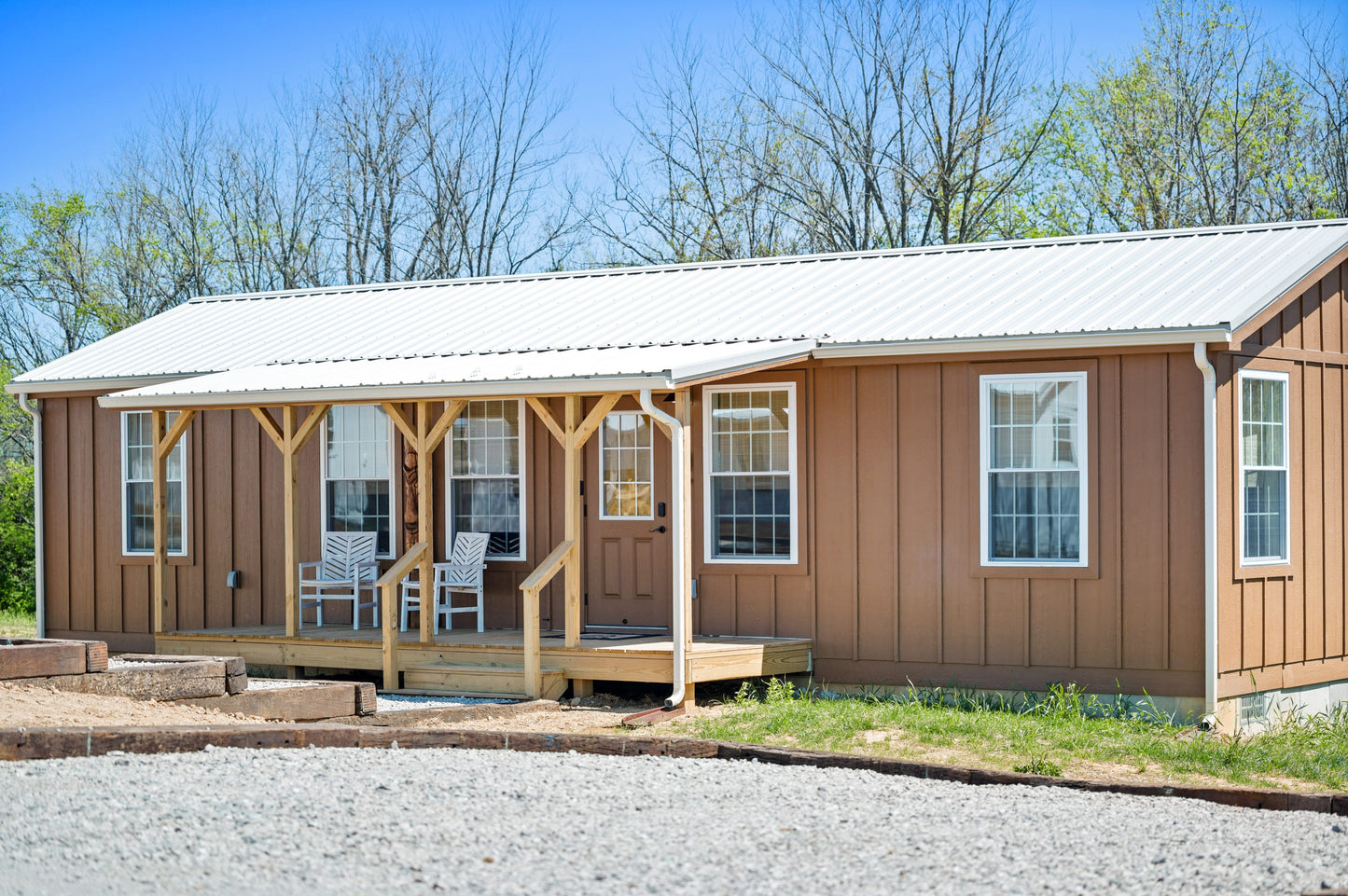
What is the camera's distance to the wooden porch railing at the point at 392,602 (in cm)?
1064

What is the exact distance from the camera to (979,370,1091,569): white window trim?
32.3 ft

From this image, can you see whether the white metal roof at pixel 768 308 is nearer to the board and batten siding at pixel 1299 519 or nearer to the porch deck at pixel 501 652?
the board and batten siding at pixel 1299 519

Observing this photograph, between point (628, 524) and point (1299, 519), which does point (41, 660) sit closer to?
point (628, 524)

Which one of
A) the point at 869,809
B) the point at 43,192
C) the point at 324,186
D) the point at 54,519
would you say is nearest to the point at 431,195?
the point at 324,186

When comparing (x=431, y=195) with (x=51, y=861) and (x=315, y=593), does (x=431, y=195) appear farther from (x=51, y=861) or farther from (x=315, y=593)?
(x=51, y=861)

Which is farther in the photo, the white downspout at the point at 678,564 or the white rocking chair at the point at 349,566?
the white rocking chair at the point at 349,566

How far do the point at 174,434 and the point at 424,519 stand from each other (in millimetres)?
2534

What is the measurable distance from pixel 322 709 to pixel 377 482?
4099 millimetres

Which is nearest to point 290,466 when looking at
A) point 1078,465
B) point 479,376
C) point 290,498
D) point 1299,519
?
point 290,498

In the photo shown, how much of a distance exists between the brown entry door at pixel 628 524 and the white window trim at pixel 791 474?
1.48 ft

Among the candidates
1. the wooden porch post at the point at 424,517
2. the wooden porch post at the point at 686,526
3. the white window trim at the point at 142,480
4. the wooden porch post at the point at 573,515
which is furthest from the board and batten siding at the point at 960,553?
the white window trim at the point at 142,480

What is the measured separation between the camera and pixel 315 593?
12.9 metres

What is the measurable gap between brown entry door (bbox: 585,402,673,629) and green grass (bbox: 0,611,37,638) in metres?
7.23

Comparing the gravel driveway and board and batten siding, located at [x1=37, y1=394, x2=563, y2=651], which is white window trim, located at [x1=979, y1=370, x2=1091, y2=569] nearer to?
board and batten siding, located at [x1=37, y1=394, x2=563, y2=651]
